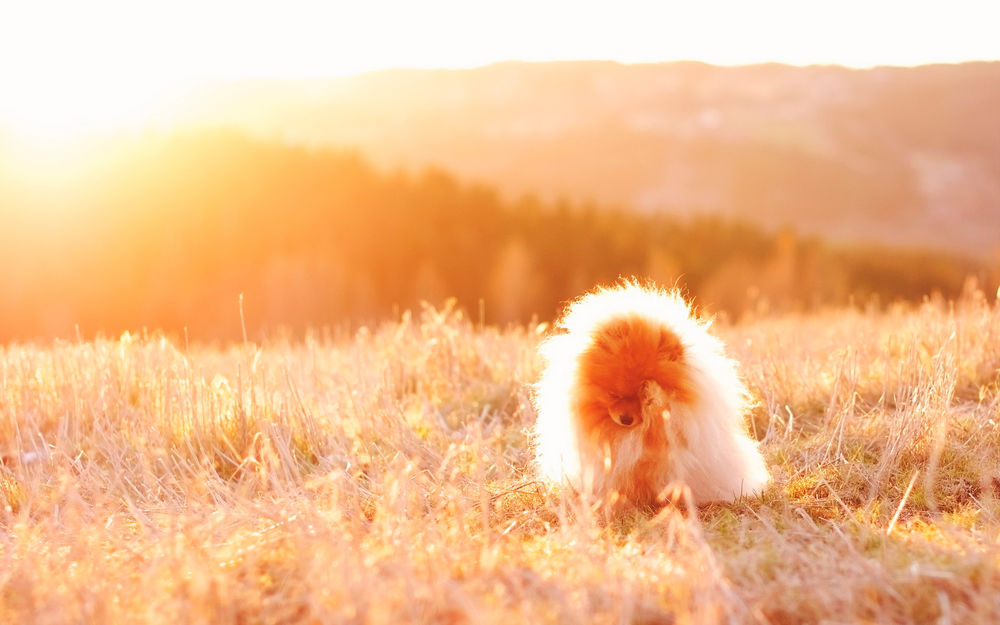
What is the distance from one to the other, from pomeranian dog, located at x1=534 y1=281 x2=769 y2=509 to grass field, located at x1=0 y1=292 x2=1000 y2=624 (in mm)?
180

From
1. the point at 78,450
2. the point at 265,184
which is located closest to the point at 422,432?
the point at 78,450

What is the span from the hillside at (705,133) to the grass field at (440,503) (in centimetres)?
8035

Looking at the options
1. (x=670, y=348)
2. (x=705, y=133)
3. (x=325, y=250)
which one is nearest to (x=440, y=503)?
(x=670, y=348)

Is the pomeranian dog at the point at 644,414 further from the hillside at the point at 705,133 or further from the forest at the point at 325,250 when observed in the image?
the hillside at the point at 705,133

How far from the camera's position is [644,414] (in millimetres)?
4059

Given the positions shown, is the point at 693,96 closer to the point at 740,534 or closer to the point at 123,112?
the point at 123,112

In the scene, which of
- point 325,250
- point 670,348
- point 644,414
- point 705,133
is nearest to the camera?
point 644,414

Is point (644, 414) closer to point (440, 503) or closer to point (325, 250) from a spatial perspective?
point (440, 503)

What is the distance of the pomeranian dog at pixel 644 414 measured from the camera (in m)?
4.08

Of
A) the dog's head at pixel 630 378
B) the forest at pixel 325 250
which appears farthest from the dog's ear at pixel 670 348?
the forest at pixel 325 250

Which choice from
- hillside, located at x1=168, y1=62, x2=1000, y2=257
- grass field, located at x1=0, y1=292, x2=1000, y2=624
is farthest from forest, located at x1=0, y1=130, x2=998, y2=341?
hillside, located at x1=168, y1=62, x2=1000, y2=257

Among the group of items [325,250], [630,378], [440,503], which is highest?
[630,378]

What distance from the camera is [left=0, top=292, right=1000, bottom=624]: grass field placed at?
2910 millimetres

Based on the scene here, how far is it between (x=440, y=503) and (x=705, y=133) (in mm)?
105264
